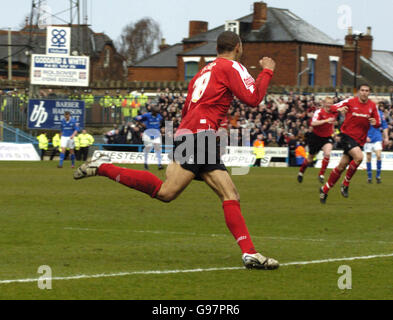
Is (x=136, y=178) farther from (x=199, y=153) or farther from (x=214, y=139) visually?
(x=214, y=139)

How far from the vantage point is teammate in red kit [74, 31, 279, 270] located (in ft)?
25.9

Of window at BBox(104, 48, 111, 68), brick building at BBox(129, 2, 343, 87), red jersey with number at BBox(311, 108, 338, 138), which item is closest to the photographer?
red jersey with number at BBox(311, 108, 338, 138)

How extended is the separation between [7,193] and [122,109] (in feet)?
78.7

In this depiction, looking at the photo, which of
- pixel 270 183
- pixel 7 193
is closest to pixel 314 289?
pixel 7 193

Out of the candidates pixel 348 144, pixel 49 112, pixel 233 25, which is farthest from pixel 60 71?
pixel 348 144

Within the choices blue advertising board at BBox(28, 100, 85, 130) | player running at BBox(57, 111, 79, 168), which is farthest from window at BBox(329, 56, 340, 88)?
player running at BBox(57, 111, 79, 168)

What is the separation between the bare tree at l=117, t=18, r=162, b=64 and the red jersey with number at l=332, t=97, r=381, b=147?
9038 centimetres

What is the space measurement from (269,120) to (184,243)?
27.4m

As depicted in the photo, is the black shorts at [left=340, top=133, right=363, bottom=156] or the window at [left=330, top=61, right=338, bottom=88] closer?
the black shorts at [left=340, top=133, right=363, bottom=156]

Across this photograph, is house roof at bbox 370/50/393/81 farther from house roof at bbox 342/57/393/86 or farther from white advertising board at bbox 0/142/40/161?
white advertising board at bbox 0/142/40/161

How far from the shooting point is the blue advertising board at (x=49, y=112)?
40.8 metres

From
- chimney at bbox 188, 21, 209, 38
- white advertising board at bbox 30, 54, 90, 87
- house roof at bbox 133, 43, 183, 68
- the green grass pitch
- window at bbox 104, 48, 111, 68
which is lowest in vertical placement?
the green grass pitch
